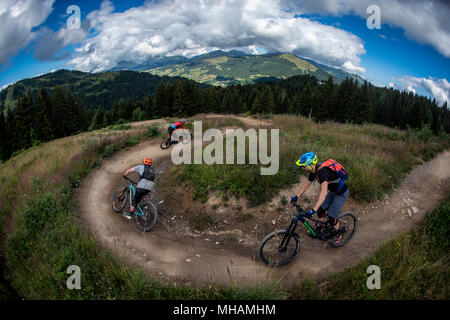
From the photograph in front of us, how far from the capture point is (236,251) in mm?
7145

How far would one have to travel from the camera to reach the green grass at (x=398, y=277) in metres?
4.41

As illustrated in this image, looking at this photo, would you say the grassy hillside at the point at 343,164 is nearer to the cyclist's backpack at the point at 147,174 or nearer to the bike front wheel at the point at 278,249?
the cyclist's backpack at the point at 147,174

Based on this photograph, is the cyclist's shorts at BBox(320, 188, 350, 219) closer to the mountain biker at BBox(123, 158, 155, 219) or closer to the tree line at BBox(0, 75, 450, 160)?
the mountain biker at BBox(123, 158, 155, 219)

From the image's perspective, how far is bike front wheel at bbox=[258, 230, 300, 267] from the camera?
6071 mm

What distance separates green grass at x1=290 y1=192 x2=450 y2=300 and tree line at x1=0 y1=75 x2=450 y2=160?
32861mm

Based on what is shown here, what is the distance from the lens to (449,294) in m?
4.27

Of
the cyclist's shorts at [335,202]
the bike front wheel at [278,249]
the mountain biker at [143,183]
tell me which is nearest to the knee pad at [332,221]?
the cyclist's shorts at [335,202]

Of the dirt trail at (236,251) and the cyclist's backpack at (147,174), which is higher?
the cyclist's backpack at (147,174)

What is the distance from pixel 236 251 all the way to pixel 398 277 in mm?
4256

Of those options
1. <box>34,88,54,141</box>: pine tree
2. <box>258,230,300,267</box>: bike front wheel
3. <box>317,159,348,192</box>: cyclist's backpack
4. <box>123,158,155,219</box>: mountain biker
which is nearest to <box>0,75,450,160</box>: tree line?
<box>34,88,54,141</box>: pine tree

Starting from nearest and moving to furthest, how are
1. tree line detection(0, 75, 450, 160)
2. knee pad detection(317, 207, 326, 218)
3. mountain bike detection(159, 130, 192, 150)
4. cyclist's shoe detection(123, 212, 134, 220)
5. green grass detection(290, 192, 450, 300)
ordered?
green grass detection(290, 192, 450, 300) → knee pad detection(317, 207, 326, 218) → cyclist's shoe detection(123, 212, 134, 220) → mountain bike detection(159, 130, 192, 150) → tree line detection(0, 75, 450, 160)

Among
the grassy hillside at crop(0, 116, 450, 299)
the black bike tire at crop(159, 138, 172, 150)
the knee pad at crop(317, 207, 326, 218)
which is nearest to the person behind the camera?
the grassy hillside at crop(0, 116, 450, 299)
